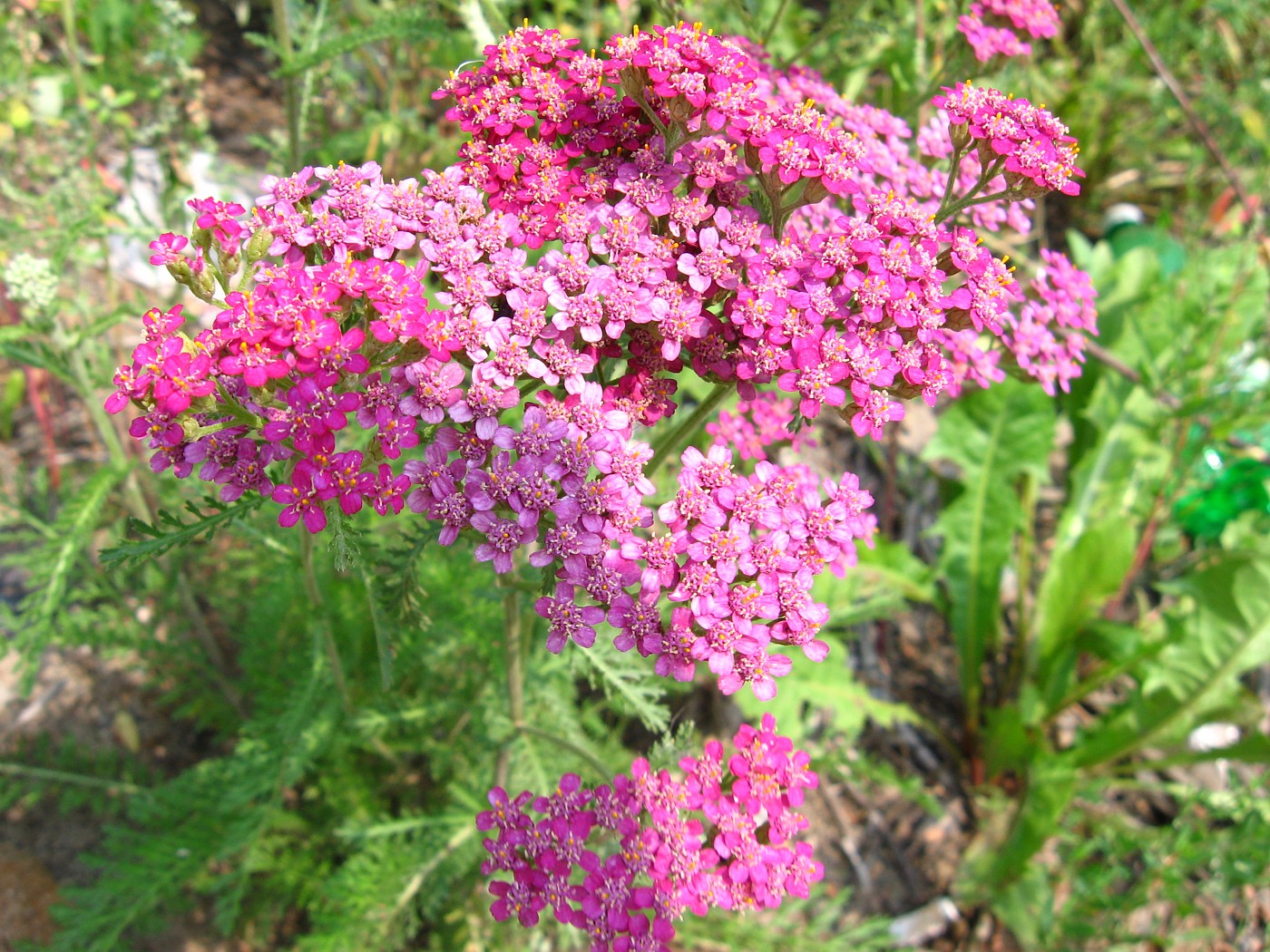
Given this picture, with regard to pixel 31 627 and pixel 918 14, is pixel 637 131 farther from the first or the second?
Answer: pixel 31 627

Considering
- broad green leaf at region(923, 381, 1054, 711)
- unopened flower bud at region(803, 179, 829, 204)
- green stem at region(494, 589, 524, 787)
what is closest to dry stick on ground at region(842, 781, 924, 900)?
broad green leaf at region(923, 381, 1054, 711)

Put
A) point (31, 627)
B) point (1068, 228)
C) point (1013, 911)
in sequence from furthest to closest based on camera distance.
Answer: point (1068, 228)
point (1013, 911)
point (31, 627)

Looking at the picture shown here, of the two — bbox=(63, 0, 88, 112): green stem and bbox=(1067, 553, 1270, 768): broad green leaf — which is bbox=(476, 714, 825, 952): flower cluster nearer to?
bbox=(1067, 553, 1270, 768): broad green leaf

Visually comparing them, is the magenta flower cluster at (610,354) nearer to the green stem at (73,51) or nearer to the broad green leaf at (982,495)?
the green stem at (73,51)

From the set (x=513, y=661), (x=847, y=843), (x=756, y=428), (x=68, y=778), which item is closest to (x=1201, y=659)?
(x=847, y=843)

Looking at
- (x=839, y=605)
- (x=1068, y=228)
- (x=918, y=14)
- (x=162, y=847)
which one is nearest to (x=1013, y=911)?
(x=839, y=605)
